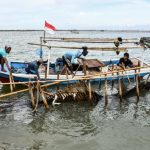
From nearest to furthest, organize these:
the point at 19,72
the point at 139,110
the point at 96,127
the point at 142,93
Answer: the point at 96,127 < the point at 139,110 < the point at 142,93 < the point at 19,72

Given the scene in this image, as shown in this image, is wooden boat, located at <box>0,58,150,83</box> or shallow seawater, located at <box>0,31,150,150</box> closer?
shallow seawater, located at <box>0,31,150,150</box>

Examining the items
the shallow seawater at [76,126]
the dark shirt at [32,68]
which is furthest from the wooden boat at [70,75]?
the shallow seawater at [76,126]

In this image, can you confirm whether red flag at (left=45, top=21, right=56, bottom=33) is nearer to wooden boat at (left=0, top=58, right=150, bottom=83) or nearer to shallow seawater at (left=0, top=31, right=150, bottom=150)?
wooden boat at (left=0, top=58, right=150, bottom=83)

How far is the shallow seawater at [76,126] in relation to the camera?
1335 cm

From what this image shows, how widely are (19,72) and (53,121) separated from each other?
7747 millimetres

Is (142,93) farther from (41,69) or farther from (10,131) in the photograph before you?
(10,131)

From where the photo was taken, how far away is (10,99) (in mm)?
19688

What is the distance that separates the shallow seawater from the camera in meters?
13.4

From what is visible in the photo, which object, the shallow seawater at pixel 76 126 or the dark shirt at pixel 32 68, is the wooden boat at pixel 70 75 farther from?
the shallow seawater at pixel 76 126

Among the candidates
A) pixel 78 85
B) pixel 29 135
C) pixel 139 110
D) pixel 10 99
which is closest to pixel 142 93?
pixel 139 110

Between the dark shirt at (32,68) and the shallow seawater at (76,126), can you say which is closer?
the shallow seawater at (76,126)

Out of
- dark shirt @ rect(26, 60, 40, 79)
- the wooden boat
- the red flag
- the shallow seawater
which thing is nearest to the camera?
the shallow seawater

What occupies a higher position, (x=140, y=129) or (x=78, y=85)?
(x=78, y=85)

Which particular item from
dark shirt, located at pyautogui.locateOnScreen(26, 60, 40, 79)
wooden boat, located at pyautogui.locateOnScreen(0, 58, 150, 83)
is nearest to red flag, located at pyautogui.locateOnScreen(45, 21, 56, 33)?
dark shirt, located at pyautogui.locateOnScreen(26, 60, 40, 79)
